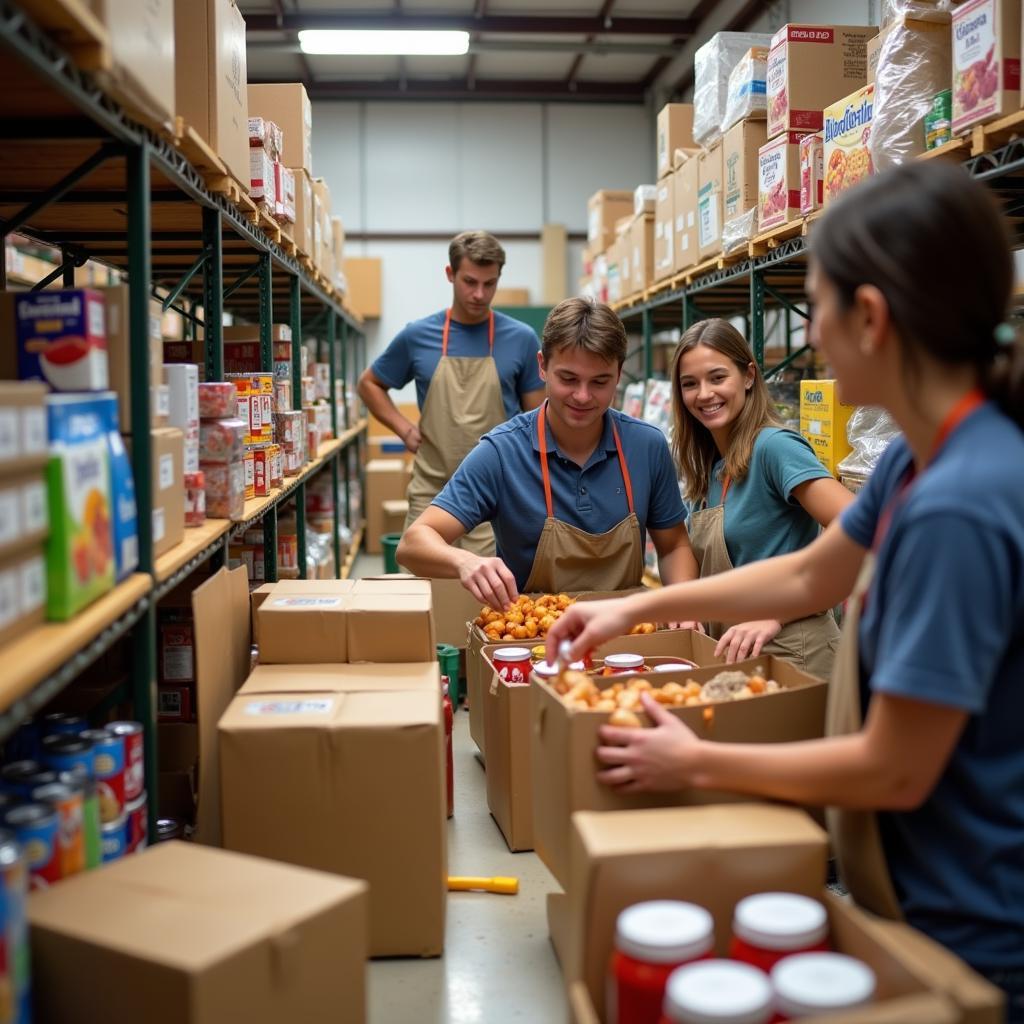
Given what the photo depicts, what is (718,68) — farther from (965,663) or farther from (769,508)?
(965,663)

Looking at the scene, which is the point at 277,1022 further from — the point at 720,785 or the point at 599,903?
the point at 720,785

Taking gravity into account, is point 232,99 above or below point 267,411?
above

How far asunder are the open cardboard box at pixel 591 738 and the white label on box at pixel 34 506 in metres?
0.90

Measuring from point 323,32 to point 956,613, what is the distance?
8.75 m

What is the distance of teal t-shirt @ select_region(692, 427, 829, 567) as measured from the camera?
2980 millimetres

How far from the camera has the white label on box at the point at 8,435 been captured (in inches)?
56.6

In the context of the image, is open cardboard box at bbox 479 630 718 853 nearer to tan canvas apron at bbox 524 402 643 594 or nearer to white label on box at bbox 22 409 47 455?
tan canvas apron at bbox 524 402 643 594

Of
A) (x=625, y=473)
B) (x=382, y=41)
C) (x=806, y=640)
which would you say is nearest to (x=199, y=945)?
(x=806, y=640)

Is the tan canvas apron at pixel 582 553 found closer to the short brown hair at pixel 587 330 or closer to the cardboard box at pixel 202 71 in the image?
the short brown hair at pixel 587 330

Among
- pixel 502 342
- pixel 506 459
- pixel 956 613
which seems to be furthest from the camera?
pixel 502 342

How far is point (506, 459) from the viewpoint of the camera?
10.9ft

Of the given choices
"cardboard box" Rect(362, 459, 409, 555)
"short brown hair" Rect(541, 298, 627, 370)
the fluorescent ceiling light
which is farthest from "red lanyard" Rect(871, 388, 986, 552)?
"cardboard box" Rect(362, 459, 409, 555)

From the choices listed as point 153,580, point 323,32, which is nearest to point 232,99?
Result: point 153,580

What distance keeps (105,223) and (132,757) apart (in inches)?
75.7
